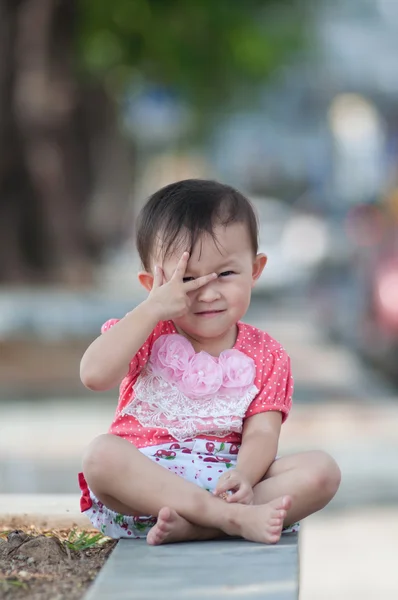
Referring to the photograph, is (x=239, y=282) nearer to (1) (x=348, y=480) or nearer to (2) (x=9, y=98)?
(1) (x=348, y=480)

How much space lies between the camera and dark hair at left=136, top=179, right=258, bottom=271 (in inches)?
142

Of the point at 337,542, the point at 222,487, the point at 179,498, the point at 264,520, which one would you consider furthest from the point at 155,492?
the point at 337,542

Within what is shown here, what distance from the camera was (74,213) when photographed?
21.3 meters

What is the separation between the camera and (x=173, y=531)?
339cm

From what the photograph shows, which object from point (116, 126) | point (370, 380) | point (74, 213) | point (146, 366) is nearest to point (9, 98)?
point (74, 213)

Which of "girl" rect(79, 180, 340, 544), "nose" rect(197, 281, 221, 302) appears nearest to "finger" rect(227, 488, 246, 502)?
"girl" rect(79, 180, 340, 544)

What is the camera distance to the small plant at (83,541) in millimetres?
3686

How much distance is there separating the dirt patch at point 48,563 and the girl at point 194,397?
0.11 meters

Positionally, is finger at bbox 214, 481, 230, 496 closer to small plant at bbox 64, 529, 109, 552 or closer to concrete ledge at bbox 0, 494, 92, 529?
small plant at bbox 64, 529, 109, 552

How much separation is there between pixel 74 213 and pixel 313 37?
7.24 metres

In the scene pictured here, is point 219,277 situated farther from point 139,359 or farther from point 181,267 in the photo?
point 139,359

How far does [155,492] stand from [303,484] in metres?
0.40

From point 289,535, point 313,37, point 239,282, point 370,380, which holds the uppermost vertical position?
point 313,37

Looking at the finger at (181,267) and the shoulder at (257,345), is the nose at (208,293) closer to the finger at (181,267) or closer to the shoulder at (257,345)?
the finger at (181,267)
